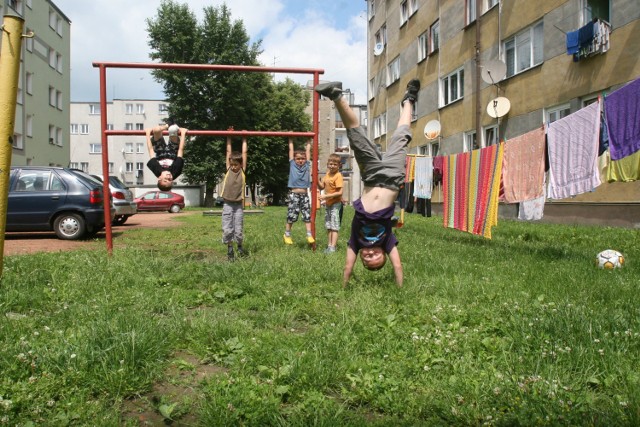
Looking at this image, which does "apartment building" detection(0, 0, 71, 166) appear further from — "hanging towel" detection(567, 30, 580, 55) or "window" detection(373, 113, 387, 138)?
"hanging towel" detection(567, 30, 580, 55)

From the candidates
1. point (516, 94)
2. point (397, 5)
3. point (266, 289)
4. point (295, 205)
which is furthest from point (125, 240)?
point (397, 5)

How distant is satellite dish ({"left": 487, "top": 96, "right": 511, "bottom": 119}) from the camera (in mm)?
15680

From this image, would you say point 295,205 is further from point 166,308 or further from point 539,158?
point 166,308

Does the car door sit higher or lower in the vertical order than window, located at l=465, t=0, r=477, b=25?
lower

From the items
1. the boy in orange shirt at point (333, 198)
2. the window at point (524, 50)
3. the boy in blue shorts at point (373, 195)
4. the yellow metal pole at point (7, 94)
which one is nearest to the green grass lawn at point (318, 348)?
the boy in blue shorts at point (373, 195)

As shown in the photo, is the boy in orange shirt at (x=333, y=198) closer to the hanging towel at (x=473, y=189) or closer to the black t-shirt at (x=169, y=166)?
the black t-shirt at (x=169, y=166)

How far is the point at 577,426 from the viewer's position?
2262 mm

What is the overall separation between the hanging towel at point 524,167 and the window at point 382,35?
22.9m

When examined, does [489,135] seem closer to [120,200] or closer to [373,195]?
[120,200]

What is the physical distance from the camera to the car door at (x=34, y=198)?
10.8 m

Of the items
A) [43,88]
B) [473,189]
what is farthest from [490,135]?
[43,88]

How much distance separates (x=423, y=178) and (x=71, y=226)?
27.2 ft

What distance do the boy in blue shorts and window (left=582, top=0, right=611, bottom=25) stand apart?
980cm

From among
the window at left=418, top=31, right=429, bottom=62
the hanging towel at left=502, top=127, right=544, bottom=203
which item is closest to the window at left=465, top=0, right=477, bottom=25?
the window at left=418, top=31, right=429, bottom=62
